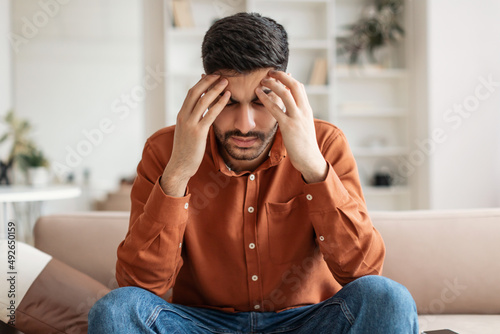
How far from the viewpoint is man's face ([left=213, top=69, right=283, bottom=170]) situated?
1.17 m

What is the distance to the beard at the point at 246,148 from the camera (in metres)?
1.20

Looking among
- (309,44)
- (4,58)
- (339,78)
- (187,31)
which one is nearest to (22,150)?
(187,31)

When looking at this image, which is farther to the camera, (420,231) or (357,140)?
(357,140)

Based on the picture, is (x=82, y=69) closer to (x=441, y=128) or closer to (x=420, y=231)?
(x=441, y=128)

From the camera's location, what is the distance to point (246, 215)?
125 cm

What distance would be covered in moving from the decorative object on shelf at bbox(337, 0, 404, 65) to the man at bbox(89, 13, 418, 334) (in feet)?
10.3

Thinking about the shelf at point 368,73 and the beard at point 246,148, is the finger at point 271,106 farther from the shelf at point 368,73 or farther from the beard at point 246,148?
the shelf at point 368,73

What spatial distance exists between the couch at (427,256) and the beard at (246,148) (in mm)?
532

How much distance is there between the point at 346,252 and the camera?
3.67ft

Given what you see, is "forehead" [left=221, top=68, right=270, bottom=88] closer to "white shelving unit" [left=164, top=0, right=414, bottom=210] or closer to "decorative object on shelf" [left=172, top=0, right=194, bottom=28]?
"white shelving unit" [left=164, top=0, right=414, bottom=210]

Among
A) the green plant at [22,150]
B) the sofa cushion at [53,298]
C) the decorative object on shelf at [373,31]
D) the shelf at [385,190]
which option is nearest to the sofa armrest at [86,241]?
the sofa cushion at [53,298]

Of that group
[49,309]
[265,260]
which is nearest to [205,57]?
[265,260]

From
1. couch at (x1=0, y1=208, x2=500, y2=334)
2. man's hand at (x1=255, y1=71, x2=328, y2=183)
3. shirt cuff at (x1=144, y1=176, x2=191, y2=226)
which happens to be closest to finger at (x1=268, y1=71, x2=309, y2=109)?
man's hand at (x1=255, y1=71, x2=328, y2=183)

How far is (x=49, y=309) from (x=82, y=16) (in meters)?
6.30
